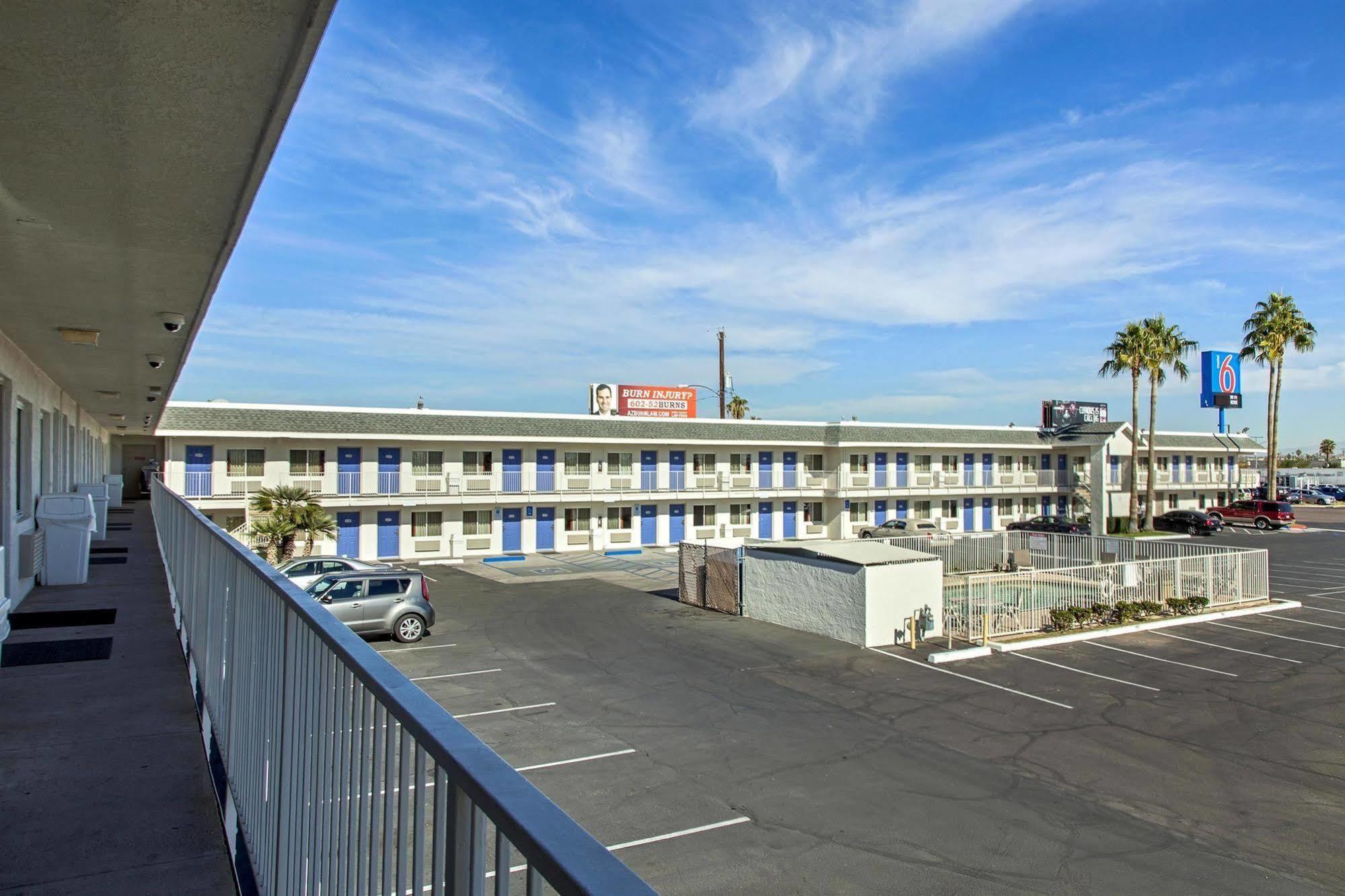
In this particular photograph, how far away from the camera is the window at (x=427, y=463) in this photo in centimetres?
4172

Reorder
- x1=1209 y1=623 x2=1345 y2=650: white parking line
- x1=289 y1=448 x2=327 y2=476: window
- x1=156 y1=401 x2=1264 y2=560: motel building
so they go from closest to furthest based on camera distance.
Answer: x1=1209 y1=623 x2=1345 y2=650: white parking line
x1=156 y1=401 x2=1264 y2=560: motel building
x1=289 y1=448 x2=327 y2=476: window

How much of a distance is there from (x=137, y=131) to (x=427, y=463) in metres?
38.7

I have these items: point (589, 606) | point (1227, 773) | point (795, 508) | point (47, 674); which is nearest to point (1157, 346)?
point (795, 508)

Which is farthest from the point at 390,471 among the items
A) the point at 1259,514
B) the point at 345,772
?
the point at 1259,514

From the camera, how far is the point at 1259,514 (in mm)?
62969

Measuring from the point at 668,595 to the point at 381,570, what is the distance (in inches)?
438

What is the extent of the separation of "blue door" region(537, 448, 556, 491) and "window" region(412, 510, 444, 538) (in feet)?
16.9

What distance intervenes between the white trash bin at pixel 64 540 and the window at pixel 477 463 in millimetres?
28809

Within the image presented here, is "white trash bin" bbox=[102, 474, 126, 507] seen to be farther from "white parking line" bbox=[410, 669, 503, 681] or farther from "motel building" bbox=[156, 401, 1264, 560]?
"white parking line" bbox=[410, 669, 503, 681]

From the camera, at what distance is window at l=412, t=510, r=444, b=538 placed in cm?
4176

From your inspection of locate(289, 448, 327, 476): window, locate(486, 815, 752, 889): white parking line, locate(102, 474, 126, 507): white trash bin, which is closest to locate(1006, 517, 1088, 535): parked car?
locate(289, 448, 327, 476): window

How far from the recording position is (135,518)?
29547mm

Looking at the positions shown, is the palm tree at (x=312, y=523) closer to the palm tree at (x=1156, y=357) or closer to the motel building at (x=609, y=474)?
the motel building at (x=609, y=474)

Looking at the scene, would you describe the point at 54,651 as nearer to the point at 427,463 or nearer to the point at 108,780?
the point at 108,780
